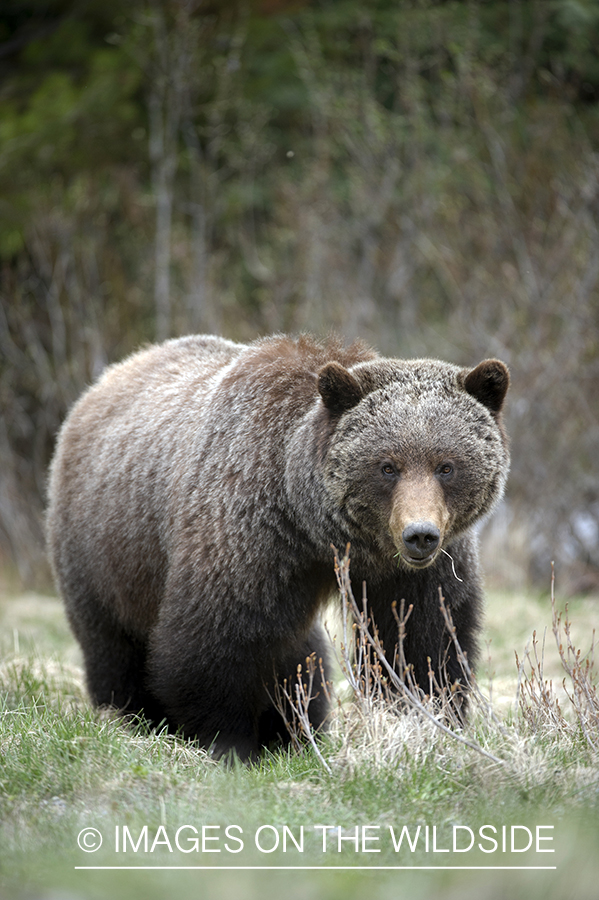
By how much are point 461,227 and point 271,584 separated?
8.69 meters

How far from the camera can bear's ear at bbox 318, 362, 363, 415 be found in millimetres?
4527

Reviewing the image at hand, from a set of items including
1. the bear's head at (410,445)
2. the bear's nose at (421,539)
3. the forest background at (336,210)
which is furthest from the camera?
the forest background at (336,210)

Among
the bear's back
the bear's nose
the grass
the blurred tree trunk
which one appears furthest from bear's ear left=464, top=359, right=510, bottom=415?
the blurred tree trunk

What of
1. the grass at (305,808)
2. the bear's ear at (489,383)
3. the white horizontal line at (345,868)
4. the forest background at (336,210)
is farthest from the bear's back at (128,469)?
the forest background at (336,210)

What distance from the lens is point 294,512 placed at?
4.72 meters

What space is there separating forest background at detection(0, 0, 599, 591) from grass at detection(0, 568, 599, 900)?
7463 mm

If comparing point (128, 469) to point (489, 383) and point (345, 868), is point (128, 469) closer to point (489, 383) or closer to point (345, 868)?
point (489, 383)

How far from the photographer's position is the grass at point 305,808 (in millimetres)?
3072

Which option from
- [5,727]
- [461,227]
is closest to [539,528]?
[461,227]

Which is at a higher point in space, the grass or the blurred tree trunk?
the blurred tree trunk

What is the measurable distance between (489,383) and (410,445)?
1.86 ft

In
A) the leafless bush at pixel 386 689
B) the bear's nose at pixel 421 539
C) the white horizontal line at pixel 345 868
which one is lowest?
the leafless bush at pixel 386 689

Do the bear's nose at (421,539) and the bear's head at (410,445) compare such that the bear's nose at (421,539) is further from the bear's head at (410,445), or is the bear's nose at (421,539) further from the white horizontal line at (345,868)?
the white horizontal line at (345,868)

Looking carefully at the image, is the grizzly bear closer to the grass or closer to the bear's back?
the bear's back
